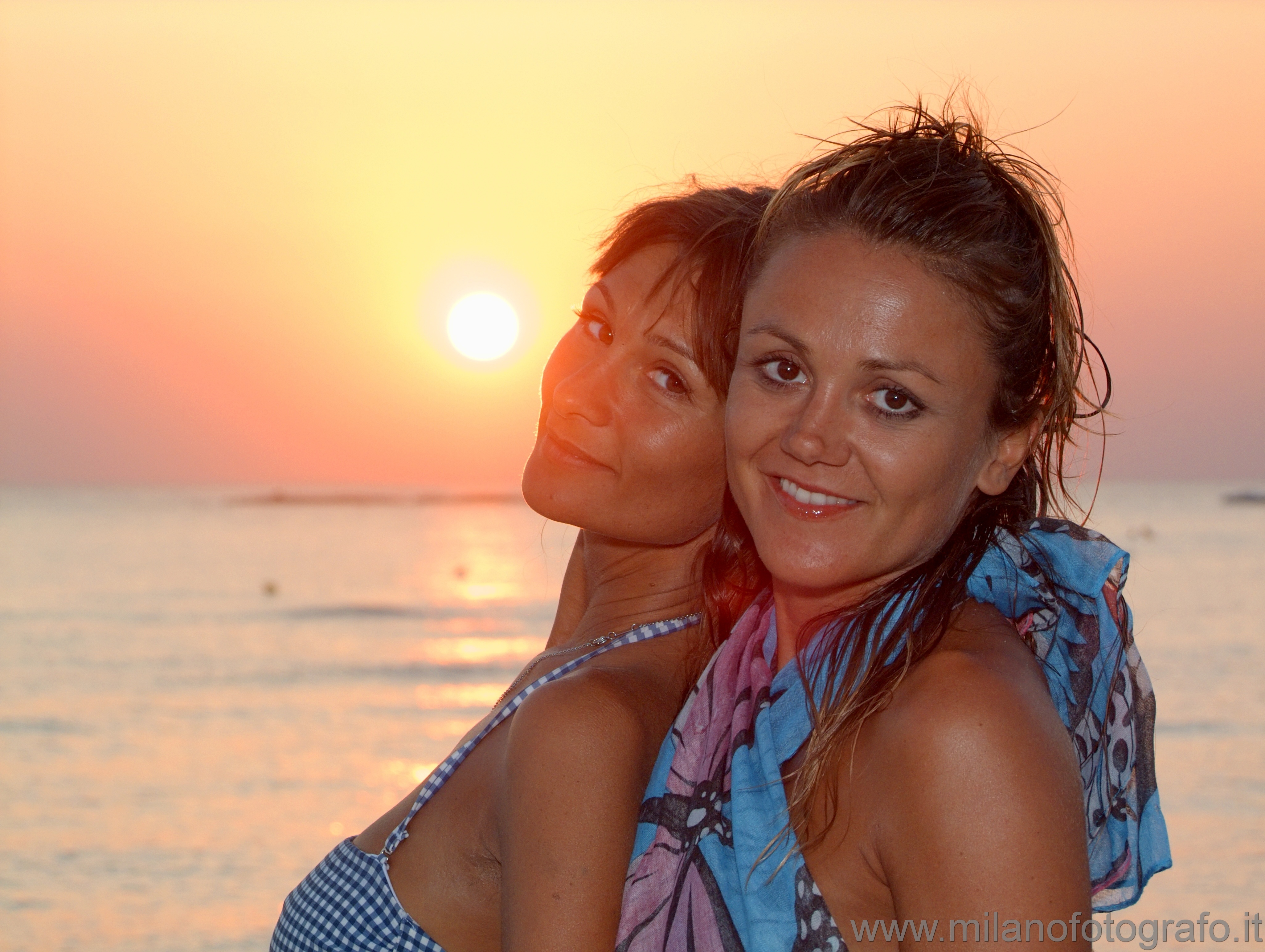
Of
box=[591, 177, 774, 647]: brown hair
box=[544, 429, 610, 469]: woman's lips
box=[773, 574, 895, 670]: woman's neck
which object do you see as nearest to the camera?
box=[773, 574, 895, 670]: woman's neck

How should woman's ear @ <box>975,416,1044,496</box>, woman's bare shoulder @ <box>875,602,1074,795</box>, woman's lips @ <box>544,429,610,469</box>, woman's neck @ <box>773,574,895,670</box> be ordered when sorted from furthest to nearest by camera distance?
woman's lips @ <box>544,429,610,469</box> → woman's neck @ <box>773,574,895,670</box> → woman's ear @ <box>975,416,1044,496</box> → woman's bare shoulder @ <box>875,602,1074,795</box>

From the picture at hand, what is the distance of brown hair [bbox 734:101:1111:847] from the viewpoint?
204 centimetres

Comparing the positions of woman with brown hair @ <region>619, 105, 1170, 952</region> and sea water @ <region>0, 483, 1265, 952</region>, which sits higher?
woman with brown hair @ <region>619, 105, 1170, 952</region>

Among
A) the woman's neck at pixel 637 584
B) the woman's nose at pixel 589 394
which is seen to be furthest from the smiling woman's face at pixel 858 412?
the woman's neck at pixel 637 584

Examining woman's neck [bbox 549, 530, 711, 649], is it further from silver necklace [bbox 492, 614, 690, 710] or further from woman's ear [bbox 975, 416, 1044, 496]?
woman's ear [bbox 975, 416, 1044, 496]

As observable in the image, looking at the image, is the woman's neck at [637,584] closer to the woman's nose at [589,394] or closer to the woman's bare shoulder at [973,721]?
the woman's nose at [589,394]

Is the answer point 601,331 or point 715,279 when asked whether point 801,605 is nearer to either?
point 715,279

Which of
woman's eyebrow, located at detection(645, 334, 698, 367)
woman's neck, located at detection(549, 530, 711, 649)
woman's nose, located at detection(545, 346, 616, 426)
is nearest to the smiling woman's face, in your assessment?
woman's eyebrow, located at detection(645, 334, 698, 367)

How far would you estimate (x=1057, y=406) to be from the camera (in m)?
2.29

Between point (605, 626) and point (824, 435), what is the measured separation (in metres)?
1.03

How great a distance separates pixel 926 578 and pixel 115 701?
15653mm

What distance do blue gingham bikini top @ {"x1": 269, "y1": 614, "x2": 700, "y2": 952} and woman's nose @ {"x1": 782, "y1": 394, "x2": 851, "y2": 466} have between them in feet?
2.64

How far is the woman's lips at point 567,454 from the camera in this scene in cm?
283

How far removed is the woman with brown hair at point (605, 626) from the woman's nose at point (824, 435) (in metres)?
0.58
